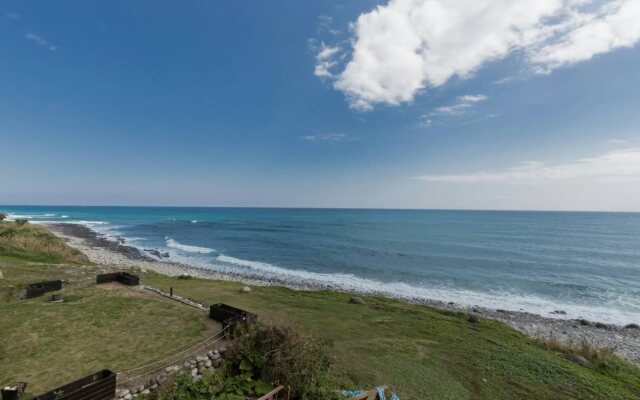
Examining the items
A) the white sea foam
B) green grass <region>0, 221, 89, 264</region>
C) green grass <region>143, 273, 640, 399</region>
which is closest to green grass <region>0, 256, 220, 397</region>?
green grass <region>143, 273, 640, 399</region>

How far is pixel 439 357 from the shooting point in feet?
39.4

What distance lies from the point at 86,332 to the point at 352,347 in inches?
406

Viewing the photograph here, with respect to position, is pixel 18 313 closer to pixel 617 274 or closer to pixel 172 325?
pixel 172 325

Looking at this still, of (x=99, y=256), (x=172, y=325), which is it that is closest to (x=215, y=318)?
(x=172, y=325)

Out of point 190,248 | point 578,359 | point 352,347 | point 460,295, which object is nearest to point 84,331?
point 352,347

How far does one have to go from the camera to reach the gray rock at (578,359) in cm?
1283

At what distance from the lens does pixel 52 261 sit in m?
26.0

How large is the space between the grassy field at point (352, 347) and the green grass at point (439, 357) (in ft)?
0.16

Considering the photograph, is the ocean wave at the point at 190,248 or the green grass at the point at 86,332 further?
the ocean wave at the point at 190,248

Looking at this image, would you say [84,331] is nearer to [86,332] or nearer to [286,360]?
[86,332]

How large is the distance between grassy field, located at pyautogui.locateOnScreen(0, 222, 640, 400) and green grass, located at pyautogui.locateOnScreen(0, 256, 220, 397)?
3cm

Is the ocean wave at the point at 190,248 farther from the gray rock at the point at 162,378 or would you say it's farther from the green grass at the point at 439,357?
the gray rock at the point at 162,378

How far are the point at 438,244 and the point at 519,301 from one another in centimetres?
3150

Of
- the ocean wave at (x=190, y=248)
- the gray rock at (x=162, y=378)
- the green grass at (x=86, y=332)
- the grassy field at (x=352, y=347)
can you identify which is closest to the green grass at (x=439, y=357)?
the grassy field at (x=352, y=347)
